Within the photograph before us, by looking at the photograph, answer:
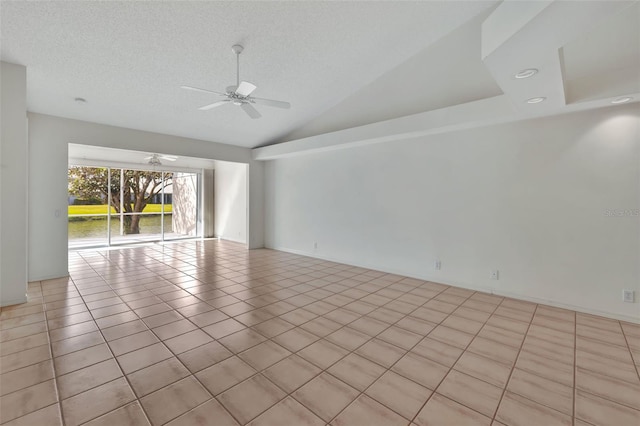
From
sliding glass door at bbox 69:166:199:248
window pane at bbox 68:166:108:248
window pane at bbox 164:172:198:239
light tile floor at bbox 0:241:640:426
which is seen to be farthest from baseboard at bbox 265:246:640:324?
window pane at bbox 68:166:108:248

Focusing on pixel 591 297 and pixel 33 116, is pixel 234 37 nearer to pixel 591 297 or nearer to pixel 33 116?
pixel 33 116

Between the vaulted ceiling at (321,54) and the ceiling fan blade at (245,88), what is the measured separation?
740 millimetres

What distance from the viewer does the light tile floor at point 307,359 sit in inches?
65.9

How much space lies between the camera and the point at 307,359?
2.22 meters

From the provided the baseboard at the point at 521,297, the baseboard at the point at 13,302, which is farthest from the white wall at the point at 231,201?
the baseboard at the point at 13,302

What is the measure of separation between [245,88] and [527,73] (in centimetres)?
259

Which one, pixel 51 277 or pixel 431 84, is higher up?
pixel 431 84

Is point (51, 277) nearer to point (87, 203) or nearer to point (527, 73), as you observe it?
point (87, 203)

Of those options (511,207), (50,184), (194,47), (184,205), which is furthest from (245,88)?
(184,205)

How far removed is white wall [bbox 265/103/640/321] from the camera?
3.05 metres

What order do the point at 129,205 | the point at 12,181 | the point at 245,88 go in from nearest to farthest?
the point at 245,88, the point at 12,181, the point at 129,205

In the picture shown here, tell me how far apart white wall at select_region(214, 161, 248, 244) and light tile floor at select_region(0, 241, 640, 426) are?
14.2 ft

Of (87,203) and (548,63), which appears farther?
(87,203)

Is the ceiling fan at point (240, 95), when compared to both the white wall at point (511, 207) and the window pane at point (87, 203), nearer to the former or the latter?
the white wall at point (511, 207)
